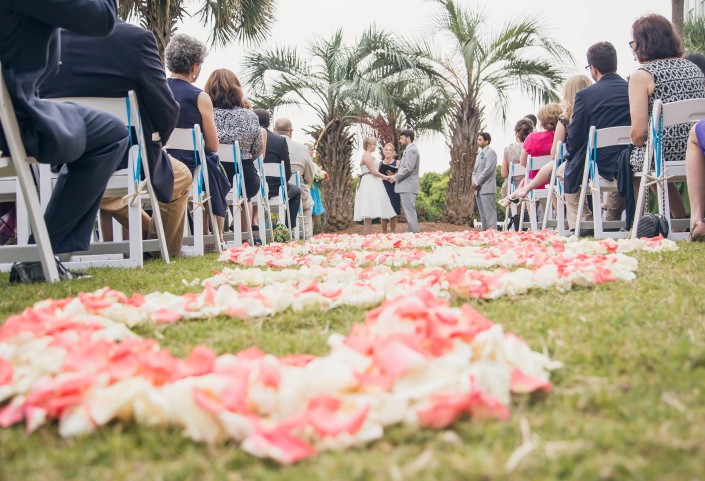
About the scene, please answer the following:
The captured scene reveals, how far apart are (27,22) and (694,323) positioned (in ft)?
9.16

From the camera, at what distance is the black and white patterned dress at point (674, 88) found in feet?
18.8

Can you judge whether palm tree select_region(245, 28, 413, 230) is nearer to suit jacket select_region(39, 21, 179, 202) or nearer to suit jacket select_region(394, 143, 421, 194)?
suit jacket select_region(394, 143, 421, 194)

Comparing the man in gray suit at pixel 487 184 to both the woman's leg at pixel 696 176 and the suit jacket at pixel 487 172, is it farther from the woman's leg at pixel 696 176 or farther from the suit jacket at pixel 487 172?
the woman's leg at pixel 696 176

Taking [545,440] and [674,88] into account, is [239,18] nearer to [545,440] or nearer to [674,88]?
[674,88]

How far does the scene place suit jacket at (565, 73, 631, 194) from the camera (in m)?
6.81

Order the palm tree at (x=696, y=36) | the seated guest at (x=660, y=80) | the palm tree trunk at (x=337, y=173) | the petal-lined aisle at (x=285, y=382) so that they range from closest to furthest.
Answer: the petal-lined aisle at (x=285, y=382) → the seated guest at (x=660, y=80) → the palm tree trunk at (x=337, y=173) → the palm tree at (x=696, y=36)

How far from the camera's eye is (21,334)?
5.41ft

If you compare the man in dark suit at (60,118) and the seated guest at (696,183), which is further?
the seated guest at (696,183)

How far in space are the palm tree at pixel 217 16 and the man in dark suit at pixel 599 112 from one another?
270 inches

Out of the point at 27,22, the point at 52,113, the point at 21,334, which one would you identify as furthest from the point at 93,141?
the point at 21,334

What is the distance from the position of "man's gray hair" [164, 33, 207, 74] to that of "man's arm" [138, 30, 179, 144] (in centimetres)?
157

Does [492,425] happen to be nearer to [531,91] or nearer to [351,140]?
[531,91]

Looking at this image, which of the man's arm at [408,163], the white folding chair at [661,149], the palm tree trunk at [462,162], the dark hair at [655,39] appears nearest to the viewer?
the white folding chair at [661,149]

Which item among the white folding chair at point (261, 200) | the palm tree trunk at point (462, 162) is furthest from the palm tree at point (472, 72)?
the white folding chair at point (261, 200)
